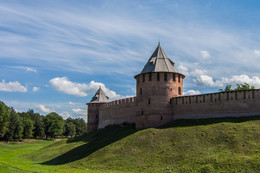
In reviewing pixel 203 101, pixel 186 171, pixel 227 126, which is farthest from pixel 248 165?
pixel 203 101

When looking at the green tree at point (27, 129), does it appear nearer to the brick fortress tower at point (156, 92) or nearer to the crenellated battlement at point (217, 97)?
the brick fortress tower at point (156, 92)

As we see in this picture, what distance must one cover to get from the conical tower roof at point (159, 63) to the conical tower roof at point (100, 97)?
67.3ft

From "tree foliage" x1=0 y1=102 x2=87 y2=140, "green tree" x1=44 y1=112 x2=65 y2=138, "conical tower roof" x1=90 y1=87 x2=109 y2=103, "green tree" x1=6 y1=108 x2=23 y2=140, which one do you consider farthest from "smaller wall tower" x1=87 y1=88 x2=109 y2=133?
"green tree" x1=44 y1=112 x2=65 y2=138

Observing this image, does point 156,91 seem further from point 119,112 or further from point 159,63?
point 119,112

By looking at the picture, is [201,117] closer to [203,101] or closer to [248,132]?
[203,101]

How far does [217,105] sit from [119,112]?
16.1 meters

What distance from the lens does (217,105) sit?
25156 mm

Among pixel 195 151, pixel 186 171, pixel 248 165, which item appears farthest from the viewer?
pixel 195 151

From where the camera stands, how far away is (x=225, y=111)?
80.2 feet

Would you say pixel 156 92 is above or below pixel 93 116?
above

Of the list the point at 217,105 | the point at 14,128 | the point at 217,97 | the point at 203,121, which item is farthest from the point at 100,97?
the point at 217,105

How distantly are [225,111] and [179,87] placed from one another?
6.60 m

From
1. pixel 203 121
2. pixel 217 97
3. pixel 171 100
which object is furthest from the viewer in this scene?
pixel 171 100

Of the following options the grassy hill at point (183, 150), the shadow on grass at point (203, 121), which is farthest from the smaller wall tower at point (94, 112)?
the shadow on grass at point (203, 121)
